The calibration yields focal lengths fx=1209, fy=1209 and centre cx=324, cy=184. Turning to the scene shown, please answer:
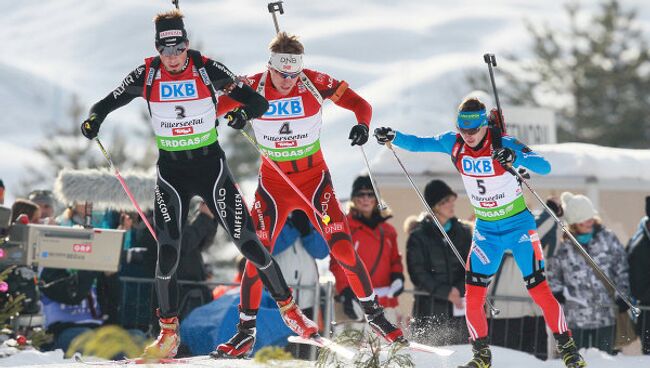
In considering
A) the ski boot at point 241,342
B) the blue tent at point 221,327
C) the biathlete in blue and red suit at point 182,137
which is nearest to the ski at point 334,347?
the ski boot at point 241,342

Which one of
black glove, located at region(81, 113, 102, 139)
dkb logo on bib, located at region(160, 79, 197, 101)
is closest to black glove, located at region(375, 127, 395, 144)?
dkb logo on bib, located at region(160, 79, 197, 101)

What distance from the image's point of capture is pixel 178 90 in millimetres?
8219

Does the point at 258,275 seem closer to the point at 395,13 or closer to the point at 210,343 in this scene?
the point at 210,343

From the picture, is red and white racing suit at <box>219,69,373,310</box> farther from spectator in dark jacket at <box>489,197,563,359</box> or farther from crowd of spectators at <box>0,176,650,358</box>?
spectator in dark jacket at <box>489,197,563,359</box>

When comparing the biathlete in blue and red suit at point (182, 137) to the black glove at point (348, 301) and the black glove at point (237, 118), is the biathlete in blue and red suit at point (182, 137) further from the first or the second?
the black glove at point (348, 301)

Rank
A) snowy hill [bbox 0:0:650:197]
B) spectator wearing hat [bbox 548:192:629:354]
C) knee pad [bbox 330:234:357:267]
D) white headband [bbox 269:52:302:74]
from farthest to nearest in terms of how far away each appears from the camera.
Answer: snowy hill [bbox 0:0:650:197]
spectator wearing hat [bbox 548:192:629:354]
knee pad [bbox 330:234:357:267]
white headband [bbox 269:52:302:74]

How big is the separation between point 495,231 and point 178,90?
8.06 ft

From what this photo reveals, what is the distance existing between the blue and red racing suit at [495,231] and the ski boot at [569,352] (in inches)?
3.7

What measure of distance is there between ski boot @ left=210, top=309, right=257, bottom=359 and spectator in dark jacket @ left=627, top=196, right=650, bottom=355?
3.54 m

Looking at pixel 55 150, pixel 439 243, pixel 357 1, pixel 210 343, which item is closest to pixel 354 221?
pixel 439 243

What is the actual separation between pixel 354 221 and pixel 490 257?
2.16 metres

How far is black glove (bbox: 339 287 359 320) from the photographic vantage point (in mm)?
10273

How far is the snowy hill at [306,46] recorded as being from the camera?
81.6 meters

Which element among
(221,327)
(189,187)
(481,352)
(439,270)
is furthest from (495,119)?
(221,327)
